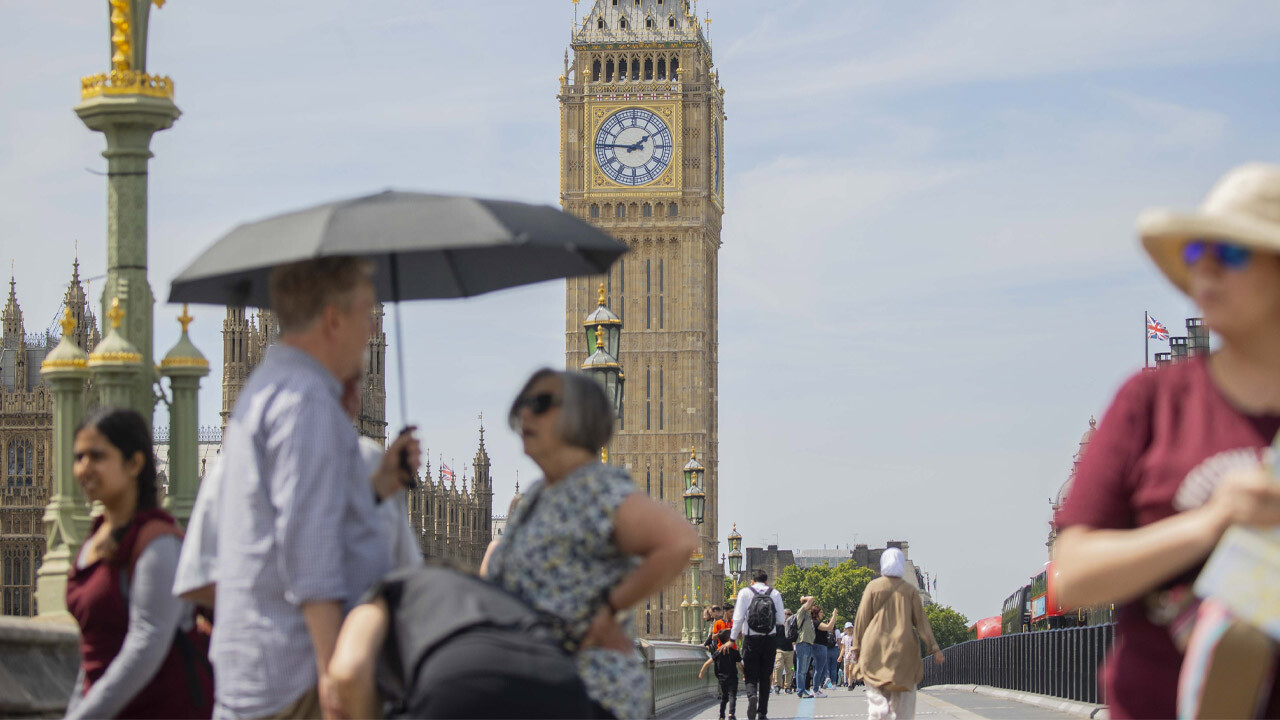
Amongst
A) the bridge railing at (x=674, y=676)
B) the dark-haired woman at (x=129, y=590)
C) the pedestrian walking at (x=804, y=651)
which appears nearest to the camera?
the dark-haired woman at (x=129, y=590)

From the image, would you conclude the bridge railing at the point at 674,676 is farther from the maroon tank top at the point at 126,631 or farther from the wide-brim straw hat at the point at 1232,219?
the wide-brim straw hat at the point at 1232,219

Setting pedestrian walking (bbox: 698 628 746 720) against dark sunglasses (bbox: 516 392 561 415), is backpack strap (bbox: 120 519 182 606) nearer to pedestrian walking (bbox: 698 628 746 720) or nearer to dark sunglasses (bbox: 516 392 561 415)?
dark sunglasses (bbox: 516 392 561 415)

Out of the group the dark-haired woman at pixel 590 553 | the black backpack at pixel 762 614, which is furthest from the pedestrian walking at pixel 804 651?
the dark-haired woman at pixel 590 553

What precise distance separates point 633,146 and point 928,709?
61635 mm

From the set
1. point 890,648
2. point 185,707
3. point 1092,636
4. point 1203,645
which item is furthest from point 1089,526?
point 1092,636

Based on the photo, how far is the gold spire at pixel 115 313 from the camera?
8695mm

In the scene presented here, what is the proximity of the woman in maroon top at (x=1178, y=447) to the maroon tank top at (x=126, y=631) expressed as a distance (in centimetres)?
221

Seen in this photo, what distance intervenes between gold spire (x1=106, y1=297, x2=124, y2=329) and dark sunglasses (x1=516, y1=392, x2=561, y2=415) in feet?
17.1

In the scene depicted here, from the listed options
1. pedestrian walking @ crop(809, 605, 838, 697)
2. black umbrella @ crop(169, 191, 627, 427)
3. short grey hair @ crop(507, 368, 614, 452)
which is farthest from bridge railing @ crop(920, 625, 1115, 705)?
short grey hair @ crop(507, 368, 614, 452)

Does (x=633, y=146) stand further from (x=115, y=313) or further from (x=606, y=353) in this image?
(x=115, y=313)

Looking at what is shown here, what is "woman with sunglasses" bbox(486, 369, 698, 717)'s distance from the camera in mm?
3672

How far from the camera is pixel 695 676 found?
26.5 m

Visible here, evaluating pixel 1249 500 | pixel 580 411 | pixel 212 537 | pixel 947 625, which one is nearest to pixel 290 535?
pixel 212 537

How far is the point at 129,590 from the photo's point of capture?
4.43 meters
